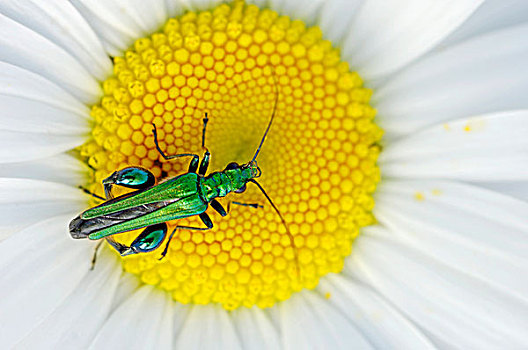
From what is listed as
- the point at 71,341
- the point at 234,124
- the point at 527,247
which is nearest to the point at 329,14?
the point at 234,124

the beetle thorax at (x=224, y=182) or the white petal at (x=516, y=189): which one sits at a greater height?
the white petal at (x=516, y=189)

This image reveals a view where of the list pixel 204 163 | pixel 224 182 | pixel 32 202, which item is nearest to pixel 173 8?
pixel 204 163

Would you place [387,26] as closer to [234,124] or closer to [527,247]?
[234,124]

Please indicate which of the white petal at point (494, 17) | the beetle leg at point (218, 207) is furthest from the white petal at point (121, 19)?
the white petal at point (494, 17)

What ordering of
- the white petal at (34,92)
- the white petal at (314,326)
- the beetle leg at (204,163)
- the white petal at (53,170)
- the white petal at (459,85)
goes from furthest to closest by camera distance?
the white petal at (314,326), the beetle leg at (204,163), the white petal at (53,170), the white petal at (459,85), the white petal at (34,92)

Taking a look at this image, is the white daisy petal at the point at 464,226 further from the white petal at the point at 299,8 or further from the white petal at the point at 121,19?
the white petal at the point at 121,19
